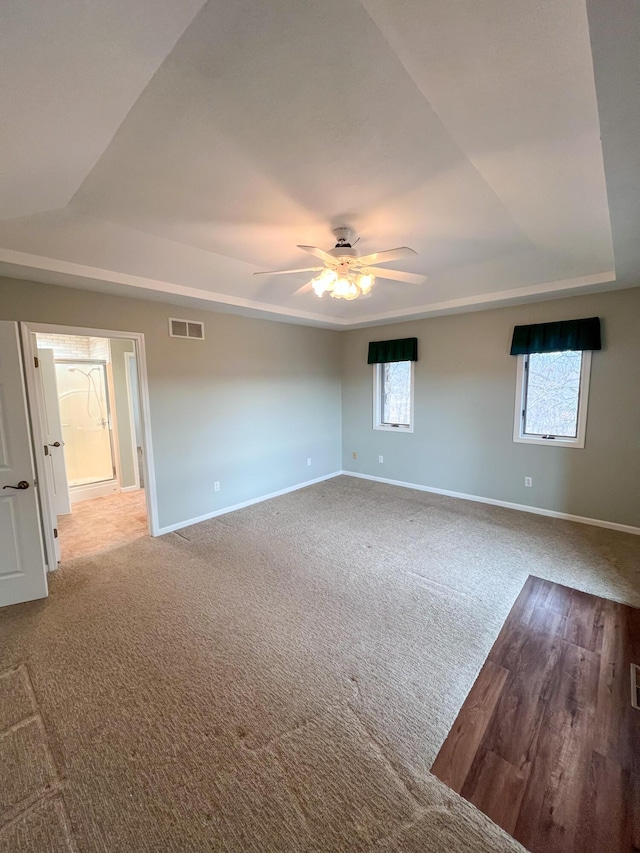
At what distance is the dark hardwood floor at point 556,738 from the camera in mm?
1278

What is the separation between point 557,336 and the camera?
380 centimetres

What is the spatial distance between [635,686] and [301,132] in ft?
10.7

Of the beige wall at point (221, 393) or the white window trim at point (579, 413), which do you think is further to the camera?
the white window trim at point (579, 413)

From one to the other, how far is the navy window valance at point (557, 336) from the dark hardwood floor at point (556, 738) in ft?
8.58

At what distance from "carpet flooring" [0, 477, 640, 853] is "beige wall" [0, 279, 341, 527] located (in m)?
0.91

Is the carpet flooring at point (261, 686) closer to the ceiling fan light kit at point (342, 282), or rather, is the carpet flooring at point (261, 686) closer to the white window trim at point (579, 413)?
the white window trim at point (579, 413)

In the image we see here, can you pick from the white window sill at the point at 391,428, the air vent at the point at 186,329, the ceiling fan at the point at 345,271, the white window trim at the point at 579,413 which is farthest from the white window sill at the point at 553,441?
the air vent at the point at 186,329

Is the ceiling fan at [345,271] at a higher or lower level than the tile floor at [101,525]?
higher

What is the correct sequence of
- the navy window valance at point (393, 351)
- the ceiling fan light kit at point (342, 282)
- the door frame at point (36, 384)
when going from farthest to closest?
1. the navy window valance at point (393, 351)
2. the door frame at point (36, 384)
3. the ceiling fan light kit at point (342, 282)

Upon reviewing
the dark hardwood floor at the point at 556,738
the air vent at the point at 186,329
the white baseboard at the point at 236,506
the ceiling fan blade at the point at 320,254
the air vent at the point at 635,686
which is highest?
the ceiling fan blade at the point at 320,254

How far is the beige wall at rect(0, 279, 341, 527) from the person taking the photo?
3.30m

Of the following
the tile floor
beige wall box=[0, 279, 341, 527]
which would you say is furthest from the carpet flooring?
beige wall box=[0, 279, 341, 527]

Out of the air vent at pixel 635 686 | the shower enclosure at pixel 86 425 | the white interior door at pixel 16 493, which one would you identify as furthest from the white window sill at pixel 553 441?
the shower enclosure at pixel 86 425

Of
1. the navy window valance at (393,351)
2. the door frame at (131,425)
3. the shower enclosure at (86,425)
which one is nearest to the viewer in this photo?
the navy window valance at (393,351)
